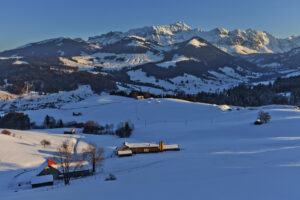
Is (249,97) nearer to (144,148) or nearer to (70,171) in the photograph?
(144,148)

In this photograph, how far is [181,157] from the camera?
1201 inches

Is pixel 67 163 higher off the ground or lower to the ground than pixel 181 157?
lower

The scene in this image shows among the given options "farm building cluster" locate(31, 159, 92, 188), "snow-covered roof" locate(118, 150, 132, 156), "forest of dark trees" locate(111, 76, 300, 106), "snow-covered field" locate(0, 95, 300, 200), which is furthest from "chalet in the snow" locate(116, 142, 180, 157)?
"forest of dark trees" locate(111, 76, 300, 106)

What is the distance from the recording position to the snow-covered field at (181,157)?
38.5 ft

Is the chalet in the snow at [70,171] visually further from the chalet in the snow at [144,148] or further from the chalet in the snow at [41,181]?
the chalet in the snow at [144,148]

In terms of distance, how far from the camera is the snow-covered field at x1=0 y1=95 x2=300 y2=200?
11.7m

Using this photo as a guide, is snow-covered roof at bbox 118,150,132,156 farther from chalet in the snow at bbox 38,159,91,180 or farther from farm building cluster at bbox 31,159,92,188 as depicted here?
chalet in the snow at bbox 38,159,91,180

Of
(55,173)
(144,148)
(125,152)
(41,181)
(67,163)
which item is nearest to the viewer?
(67,163)

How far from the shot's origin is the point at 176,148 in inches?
1832

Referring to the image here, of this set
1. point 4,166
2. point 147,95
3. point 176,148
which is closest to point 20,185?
point 4,166

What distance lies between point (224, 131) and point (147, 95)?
98706 millimetres

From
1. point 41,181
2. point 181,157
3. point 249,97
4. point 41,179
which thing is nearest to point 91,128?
point 41,179

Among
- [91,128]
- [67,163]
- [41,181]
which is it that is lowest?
[41,181]

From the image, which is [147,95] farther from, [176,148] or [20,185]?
[20,185]
